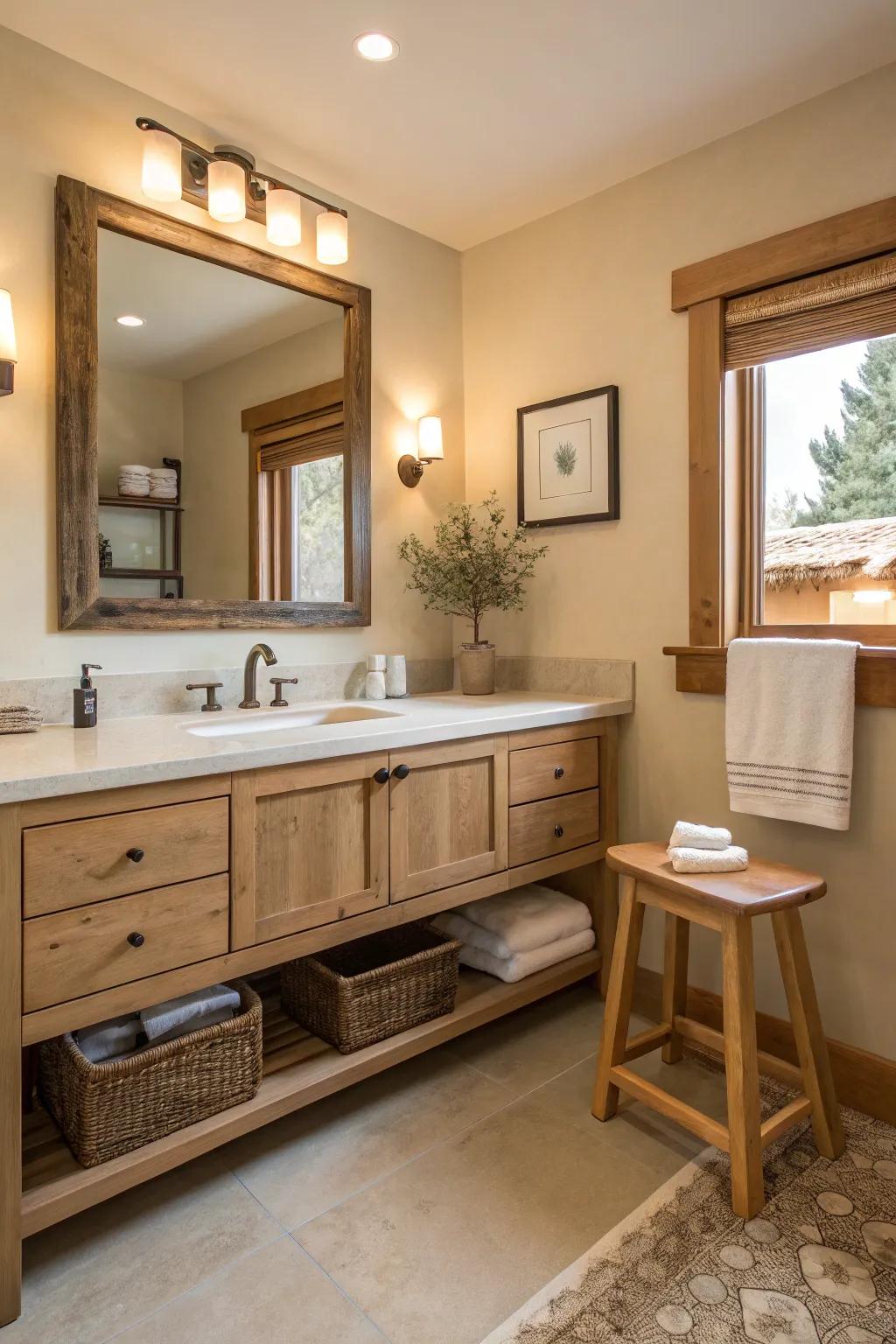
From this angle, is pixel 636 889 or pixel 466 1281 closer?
pixel 466 1281

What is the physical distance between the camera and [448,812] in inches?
76.2

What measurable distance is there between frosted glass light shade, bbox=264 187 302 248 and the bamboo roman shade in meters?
1.18

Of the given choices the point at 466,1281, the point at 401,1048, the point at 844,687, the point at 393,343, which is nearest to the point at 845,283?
the point at 844,687

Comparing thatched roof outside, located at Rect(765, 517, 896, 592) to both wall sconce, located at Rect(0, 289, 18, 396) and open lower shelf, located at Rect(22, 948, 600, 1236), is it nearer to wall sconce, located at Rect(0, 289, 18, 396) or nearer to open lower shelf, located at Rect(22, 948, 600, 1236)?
open lower shelf, located at Rect(22, 948, 600, 1236)

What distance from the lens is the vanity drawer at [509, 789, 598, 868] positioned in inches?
83.4

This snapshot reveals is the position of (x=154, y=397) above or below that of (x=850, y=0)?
below

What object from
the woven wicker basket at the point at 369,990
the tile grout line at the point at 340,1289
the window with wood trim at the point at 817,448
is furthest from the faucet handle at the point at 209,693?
the window with wood trim at the point at 817,448

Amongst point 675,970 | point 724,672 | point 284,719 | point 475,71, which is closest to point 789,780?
point 724,672

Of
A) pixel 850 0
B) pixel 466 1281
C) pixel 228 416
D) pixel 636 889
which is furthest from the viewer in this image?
pixel 228 416

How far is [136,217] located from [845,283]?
1.70 meters

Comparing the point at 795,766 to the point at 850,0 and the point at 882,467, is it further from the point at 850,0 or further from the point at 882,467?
A: the point at 850,0

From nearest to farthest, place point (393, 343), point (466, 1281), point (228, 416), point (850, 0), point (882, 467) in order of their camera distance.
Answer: point (466, 1281) → point (850, 0) → point (882, 467) → point (228, 416) → point (393, 343)

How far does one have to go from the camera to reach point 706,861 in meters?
1.72

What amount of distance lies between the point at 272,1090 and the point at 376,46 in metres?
2.30
